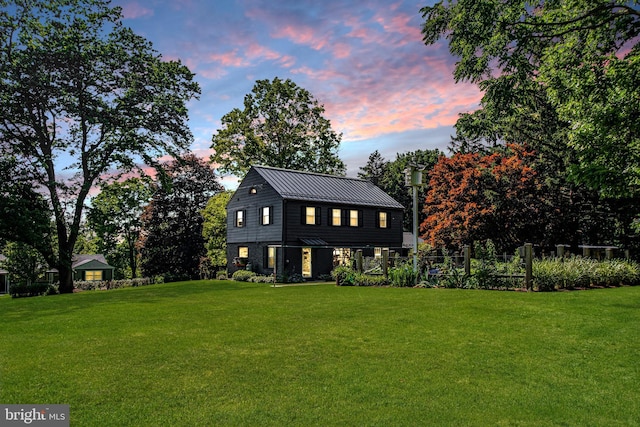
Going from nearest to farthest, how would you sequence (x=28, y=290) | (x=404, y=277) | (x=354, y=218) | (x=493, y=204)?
(x=404, y=277), (x=28, y=290), (x=493, y=204), (x=354, y=218)

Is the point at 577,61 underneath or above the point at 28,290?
above

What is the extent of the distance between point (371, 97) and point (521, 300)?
1137cm

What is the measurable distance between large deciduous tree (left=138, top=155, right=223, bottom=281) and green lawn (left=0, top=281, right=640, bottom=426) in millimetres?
34310

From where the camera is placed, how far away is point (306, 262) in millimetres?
30656

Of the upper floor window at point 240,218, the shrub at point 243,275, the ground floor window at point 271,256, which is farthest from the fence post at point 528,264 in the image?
the upper floor window at point 240,218

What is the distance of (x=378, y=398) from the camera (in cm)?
540

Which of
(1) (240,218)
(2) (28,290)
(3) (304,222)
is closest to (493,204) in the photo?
(3) (304,222)

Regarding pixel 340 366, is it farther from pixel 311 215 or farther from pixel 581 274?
pixel 311 215

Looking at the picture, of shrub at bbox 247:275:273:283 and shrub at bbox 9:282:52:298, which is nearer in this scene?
shrub at bbox 9:282:52:298

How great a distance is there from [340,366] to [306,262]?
2393cm

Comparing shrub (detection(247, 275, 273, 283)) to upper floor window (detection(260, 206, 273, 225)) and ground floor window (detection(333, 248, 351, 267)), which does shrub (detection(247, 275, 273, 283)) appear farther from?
ground floor window (detection(333, 248, 351, 267))

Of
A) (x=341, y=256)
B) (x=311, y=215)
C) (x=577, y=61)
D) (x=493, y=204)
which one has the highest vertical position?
(x=577, y=61)

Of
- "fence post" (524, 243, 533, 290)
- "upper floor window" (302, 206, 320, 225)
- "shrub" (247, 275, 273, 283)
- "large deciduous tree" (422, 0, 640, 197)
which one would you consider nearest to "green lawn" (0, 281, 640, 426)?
"fence post" (524, 243, 533, 290)

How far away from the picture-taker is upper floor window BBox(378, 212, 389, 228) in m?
34.8
